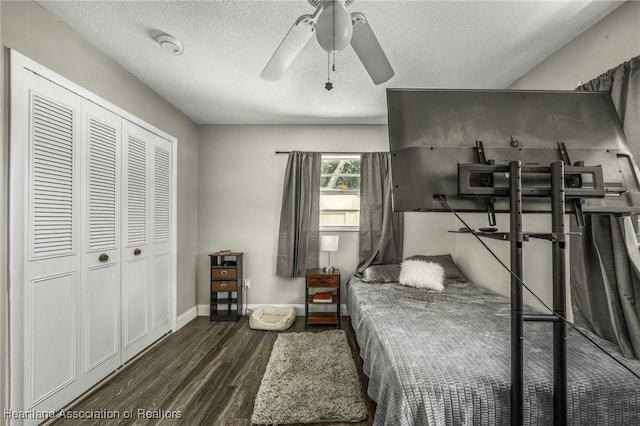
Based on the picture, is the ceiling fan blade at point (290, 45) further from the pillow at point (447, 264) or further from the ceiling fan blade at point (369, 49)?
the pillow at point (447, 264)

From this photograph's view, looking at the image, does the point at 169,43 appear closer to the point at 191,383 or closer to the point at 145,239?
the point at 145,239

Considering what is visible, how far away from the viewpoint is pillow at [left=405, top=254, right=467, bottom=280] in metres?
3.27

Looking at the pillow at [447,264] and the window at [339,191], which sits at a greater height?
the window at [339,191]

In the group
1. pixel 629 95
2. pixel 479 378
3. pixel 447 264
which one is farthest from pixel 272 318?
pixel 629 95

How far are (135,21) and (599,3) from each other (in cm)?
290

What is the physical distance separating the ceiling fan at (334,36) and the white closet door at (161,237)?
179 centimetres

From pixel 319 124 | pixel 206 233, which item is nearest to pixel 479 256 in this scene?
pixel 319 124

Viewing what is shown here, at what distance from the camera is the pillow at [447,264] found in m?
3.27

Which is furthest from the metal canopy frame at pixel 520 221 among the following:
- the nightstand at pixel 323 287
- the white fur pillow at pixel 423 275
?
the nightstand at pixel 323 287

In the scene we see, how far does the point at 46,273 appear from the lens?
67.1 inches

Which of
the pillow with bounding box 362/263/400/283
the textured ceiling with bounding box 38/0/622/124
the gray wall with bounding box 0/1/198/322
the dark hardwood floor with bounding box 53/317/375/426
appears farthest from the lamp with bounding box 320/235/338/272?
the gray wall with bounding box 0/1/198/322

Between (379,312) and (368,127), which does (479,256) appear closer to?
(379,312)

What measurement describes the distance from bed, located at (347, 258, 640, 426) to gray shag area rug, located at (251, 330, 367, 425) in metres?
0.32

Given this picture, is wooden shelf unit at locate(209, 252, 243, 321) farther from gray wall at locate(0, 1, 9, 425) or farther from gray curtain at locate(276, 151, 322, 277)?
gray wall at locate(0, 1, 9, 425)
